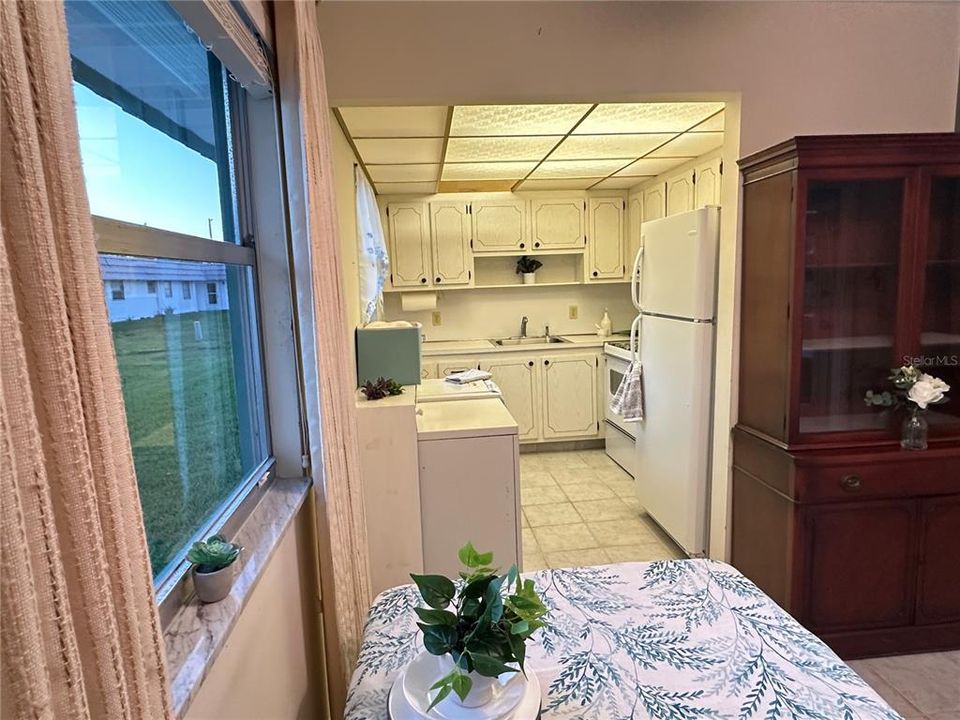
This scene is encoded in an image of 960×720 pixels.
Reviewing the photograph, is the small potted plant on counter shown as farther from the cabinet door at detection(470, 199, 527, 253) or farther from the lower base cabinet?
the lower base cabinet

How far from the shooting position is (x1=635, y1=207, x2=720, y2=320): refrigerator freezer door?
8.16ft

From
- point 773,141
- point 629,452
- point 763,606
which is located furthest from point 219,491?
point 629,452

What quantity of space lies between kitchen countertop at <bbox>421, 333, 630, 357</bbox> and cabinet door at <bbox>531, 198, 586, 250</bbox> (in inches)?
32.2

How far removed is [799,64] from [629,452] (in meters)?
2.68

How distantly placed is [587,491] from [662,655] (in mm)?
2805

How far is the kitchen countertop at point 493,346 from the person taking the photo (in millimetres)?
4477

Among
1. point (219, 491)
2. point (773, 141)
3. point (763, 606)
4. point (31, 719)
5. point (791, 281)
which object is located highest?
point (773, 141)

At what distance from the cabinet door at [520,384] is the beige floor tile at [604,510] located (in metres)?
1.04

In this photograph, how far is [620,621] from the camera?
4.12 feet

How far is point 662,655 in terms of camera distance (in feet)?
3.73

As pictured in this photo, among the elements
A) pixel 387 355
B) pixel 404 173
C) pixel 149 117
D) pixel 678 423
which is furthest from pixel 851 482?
pixel 404 173

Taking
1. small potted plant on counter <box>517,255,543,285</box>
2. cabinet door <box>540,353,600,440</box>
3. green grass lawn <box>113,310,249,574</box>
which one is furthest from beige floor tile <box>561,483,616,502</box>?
green grass lawn <box>113,310,249,574</box>

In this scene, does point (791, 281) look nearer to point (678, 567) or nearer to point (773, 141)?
point (773, 141)

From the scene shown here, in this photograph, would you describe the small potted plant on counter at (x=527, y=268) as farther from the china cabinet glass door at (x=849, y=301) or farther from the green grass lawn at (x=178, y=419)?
the green grass lawn at (x=178, y=419)
